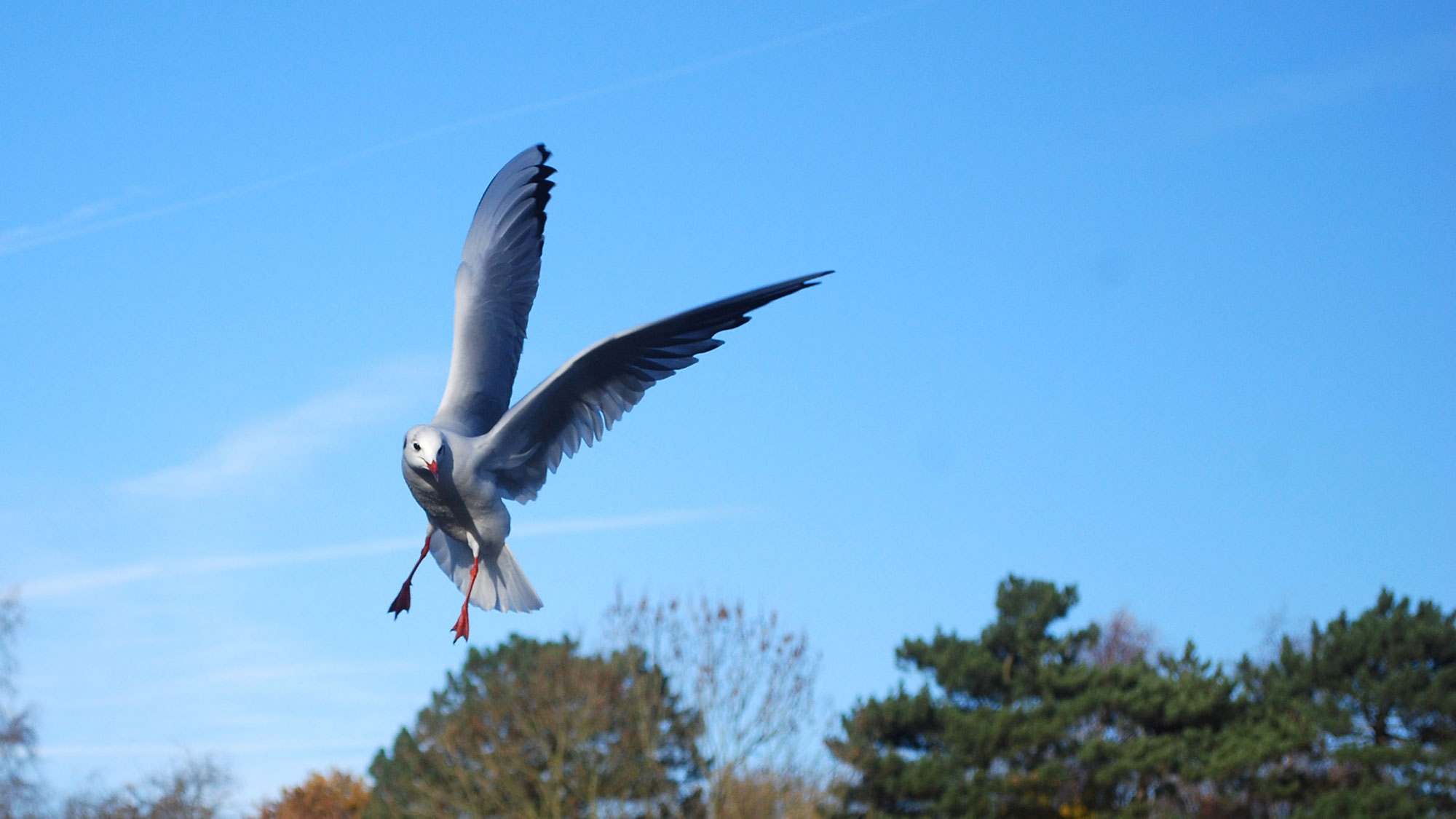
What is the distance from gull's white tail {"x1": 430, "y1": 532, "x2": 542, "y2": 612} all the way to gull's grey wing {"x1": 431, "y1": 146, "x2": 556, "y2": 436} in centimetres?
40

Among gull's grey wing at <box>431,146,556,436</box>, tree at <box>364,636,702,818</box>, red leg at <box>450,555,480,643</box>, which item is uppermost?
tree at <box>364,636,702,818</box>

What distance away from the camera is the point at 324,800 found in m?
29.4

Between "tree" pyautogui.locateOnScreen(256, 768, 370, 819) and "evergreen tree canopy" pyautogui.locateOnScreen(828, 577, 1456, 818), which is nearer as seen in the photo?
"evergreen tree canopy" pyautogui.locateOnScreen(828, 577, 1456, 818)

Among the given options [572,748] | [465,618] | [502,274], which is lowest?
[465,618]

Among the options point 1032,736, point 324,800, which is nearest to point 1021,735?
point 1032,736

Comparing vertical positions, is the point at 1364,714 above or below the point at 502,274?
above

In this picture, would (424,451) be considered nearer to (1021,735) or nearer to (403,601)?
(403,601)

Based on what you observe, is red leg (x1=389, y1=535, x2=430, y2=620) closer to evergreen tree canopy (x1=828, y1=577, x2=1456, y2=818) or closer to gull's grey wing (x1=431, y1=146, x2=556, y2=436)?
gull's grey wing (x1=431, y1=146, x2=556, y2=436)

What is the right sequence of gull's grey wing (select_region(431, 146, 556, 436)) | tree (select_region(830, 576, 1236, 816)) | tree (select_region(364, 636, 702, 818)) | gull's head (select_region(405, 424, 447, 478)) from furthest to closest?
tree (select_region(830, 576, 1236, 816))
tree (select_region(364, 636, 702, 818))
gull's grey wing (select_region(431, 146, 556, 436))
gull's head (select_region(405, 424, 447, 478))

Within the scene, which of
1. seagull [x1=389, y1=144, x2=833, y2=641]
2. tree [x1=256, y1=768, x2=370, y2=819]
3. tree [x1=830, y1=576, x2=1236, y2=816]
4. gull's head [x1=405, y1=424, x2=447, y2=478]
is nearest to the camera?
gull's head [x1=405, y1=424, x2=447, y2=478]

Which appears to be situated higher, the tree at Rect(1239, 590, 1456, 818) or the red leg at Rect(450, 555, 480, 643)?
the tree at Rect(1239, 590, 1456, 818)

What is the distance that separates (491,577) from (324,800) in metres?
27.2

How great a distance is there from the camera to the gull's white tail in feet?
13.1

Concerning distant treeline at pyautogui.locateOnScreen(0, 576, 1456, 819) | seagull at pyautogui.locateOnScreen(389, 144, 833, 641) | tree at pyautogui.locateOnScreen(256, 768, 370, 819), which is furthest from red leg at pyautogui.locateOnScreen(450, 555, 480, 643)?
tree at pyautogui.locateOnScreen(256, 768, 370, 819)
